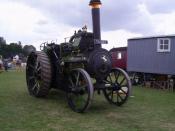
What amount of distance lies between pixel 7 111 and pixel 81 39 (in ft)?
8.95

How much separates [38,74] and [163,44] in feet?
25.7

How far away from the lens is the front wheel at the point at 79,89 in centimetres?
854

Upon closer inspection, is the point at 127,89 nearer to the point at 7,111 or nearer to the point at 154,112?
the point at 154,112

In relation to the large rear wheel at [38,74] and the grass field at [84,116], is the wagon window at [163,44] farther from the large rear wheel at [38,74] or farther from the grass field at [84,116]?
the large rear wheel at [38,74]

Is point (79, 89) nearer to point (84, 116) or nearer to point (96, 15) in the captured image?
point (84, 116)

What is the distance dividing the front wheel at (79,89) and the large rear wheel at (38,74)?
4.06ft

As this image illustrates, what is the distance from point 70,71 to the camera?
9.55 metres

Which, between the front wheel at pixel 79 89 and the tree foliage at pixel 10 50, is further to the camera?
the tree foliage at pixel 10 50

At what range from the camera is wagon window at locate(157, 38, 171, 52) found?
1656 cm

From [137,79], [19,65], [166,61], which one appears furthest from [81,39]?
[19,65]

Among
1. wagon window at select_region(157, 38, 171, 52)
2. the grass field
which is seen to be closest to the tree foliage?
wagon window at select_region(157, 38, 171, 52)

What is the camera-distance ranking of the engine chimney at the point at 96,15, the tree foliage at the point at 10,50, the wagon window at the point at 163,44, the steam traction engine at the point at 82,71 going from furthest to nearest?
the tree foliage at the point at 10,50 → the wagon window at the point at 163,44 → the engine chimney at the point at 96,15 → the steam traction engine at the point at 82,71

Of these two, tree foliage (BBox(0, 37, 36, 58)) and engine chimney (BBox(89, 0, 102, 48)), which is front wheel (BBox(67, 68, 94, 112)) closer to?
engine chimney (BBox(89, 0, 102, 48))

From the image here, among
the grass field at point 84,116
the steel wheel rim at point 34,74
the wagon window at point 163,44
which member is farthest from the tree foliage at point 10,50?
the grass field at point 84,116
